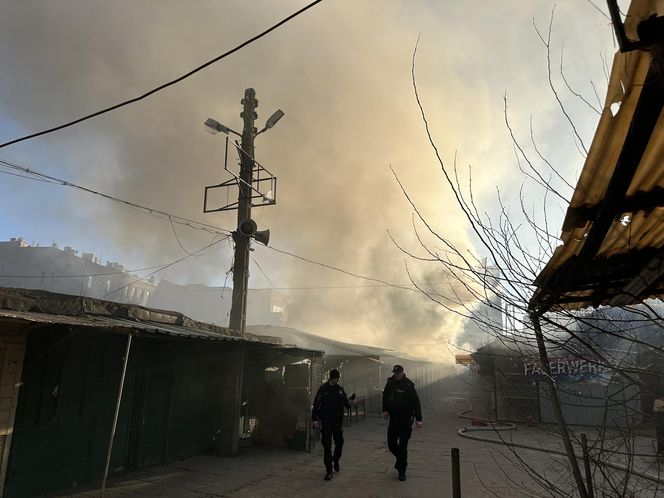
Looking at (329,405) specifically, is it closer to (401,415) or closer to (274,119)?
(401,415)

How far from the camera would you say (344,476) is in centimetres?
744

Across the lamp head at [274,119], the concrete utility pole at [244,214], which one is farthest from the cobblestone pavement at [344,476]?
the lamp head at [274,119]

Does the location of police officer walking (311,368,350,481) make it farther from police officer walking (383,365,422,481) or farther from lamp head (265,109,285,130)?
lamp head (265,109,285,130)

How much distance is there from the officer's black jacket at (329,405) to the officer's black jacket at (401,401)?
0.81 meters

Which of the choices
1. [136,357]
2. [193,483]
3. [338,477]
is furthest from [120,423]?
[338,477]

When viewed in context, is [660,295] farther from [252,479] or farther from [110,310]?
[110,310]

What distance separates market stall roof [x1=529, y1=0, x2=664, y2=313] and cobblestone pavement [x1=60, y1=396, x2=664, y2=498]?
292 centimetres

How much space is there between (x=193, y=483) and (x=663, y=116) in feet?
24.5

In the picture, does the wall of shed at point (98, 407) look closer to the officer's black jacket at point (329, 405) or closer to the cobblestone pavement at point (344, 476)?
the cobblestone pavement at point (344, 476)

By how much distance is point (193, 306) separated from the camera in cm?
6116

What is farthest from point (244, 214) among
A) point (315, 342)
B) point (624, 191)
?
point (624, 191)

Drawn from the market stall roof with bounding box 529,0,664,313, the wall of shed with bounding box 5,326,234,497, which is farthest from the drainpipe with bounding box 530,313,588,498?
the wall of shed with bounding box 5,326,234,497

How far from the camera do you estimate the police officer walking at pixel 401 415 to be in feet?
23.7

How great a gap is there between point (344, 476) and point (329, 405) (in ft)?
3.92
